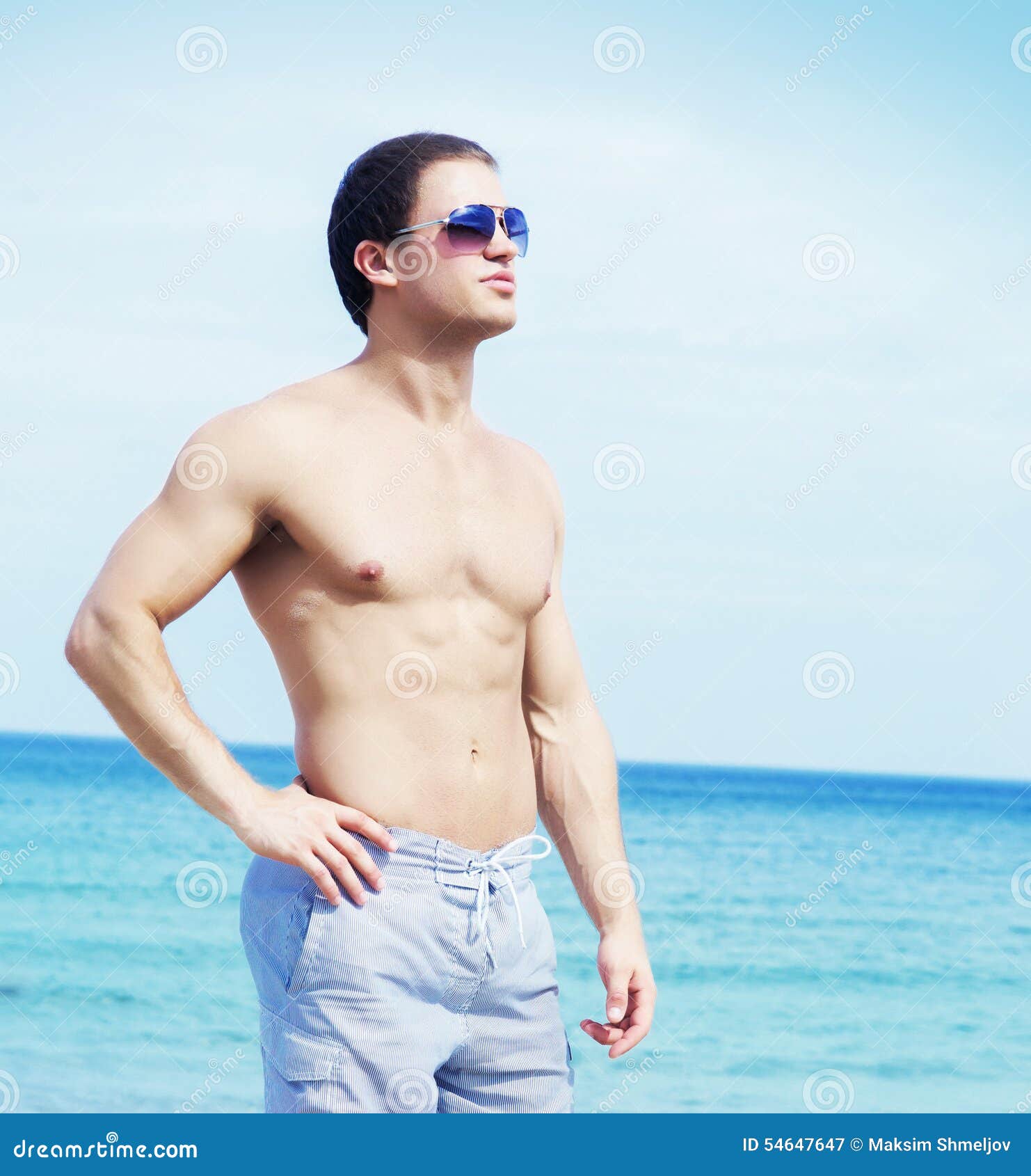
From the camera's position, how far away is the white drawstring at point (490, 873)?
2.77m

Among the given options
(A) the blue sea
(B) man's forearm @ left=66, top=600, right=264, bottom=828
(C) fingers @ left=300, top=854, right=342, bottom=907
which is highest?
(B) man's forearm @ left=66, top=600, right=264, bottom=828

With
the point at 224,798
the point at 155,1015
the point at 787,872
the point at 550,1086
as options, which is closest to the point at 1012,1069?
the point at 155,1015

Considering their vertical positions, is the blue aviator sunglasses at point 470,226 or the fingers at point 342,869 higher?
the blue aviator sunglasses at point 470,226

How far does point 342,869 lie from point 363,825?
0.30 ft

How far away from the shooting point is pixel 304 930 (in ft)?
8.73

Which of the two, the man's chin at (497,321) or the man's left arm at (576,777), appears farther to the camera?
the man's left arm at (576,777)

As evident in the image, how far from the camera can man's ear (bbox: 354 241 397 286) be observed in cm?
304

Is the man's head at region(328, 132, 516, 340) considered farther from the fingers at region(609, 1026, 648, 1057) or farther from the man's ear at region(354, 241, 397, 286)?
the fingers at region(609, 1026, 648, 1057)

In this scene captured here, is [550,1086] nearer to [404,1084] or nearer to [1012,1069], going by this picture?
[404,1084]

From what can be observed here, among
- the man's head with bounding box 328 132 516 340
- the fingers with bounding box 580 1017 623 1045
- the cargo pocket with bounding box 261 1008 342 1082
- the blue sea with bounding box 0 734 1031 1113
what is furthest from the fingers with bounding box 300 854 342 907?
the blue sea with bounding box 0 734 1031 1113

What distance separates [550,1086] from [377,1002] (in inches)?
20.7

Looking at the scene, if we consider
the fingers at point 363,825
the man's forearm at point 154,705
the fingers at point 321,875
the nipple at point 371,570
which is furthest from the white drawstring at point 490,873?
the nipple at point 371,570

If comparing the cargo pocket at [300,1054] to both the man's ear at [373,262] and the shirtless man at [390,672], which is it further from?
the man's ear at [373,262]

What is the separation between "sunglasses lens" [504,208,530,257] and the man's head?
2 centimetres
